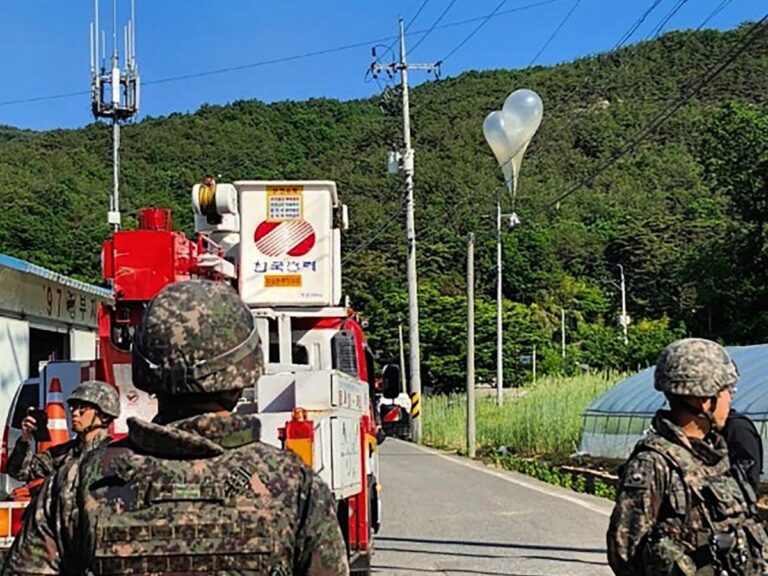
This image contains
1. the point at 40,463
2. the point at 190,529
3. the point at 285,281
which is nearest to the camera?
the point at 190,529

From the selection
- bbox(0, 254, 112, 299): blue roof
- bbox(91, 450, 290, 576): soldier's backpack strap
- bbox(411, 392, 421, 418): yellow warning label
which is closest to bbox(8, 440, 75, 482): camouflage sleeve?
bbox(91, 450, 290, 576): soldier's backpack strap

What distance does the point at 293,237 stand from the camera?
10.6 metres

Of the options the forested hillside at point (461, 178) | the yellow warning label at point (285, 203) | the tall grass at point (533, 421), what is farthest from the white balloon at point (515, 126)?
the tall grass at point (533, 421)

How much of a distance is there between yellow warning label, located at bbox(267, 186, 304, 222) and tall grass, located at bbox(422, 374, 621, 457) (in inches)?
826

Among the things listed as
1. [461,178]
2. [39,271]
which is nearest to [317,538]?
[39,271]

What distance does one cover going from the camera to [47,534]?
8.96ft

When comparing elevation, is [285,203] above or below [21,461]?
above

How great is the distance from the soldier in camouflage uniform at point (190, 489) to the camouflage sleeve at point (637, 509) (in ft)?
5.98

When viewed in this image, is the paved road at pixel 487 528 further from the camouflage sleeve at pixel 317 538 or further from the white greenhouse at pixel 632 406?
the camouflage sleeve at pixel 317 538

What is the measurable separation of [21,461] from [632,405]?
1939cm

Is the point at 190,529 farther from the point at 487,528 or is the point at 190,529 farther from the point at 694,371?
the point at 487,528

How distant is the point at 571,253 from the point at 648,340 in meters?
27.6

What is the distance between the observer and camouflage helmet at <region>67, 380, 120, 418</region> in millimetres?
7035

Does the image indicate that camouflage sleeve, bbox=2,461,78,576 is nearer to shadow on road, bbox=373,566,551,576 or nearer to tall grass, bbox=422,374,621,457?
shadow on road, bbox=373,566,551,576
